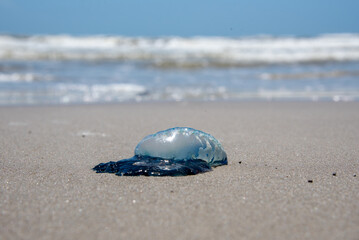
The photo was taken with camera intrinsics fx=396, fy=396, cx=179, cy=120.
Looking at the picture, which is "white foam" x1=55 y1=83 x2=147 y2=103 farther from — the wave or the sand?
the wave

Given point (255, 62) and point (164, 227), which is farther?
point (255, 62)

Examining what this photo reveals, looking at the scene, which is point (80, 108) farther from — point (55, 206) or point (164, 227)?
point (164, 227)

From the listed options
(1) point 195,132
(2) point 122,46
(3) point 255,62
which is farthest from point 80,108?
A: (2) point 122,46

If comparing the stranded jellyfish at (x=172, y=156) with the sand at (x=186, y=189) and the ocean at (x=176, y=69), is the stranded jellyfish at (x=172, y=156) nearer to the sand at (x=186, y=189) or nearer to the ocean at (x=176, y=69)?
the sand at (x=186, y=189)

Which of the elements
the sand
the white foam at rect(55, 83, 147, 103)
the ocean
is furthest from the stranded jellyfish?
the white foam at rect(55, 83, 147, 103)

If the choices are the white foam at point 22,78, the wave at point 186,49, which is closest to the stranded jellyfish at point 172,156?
the white foam at point 22,78

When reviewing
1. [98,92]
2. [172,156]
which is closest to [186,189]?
[172,156]
